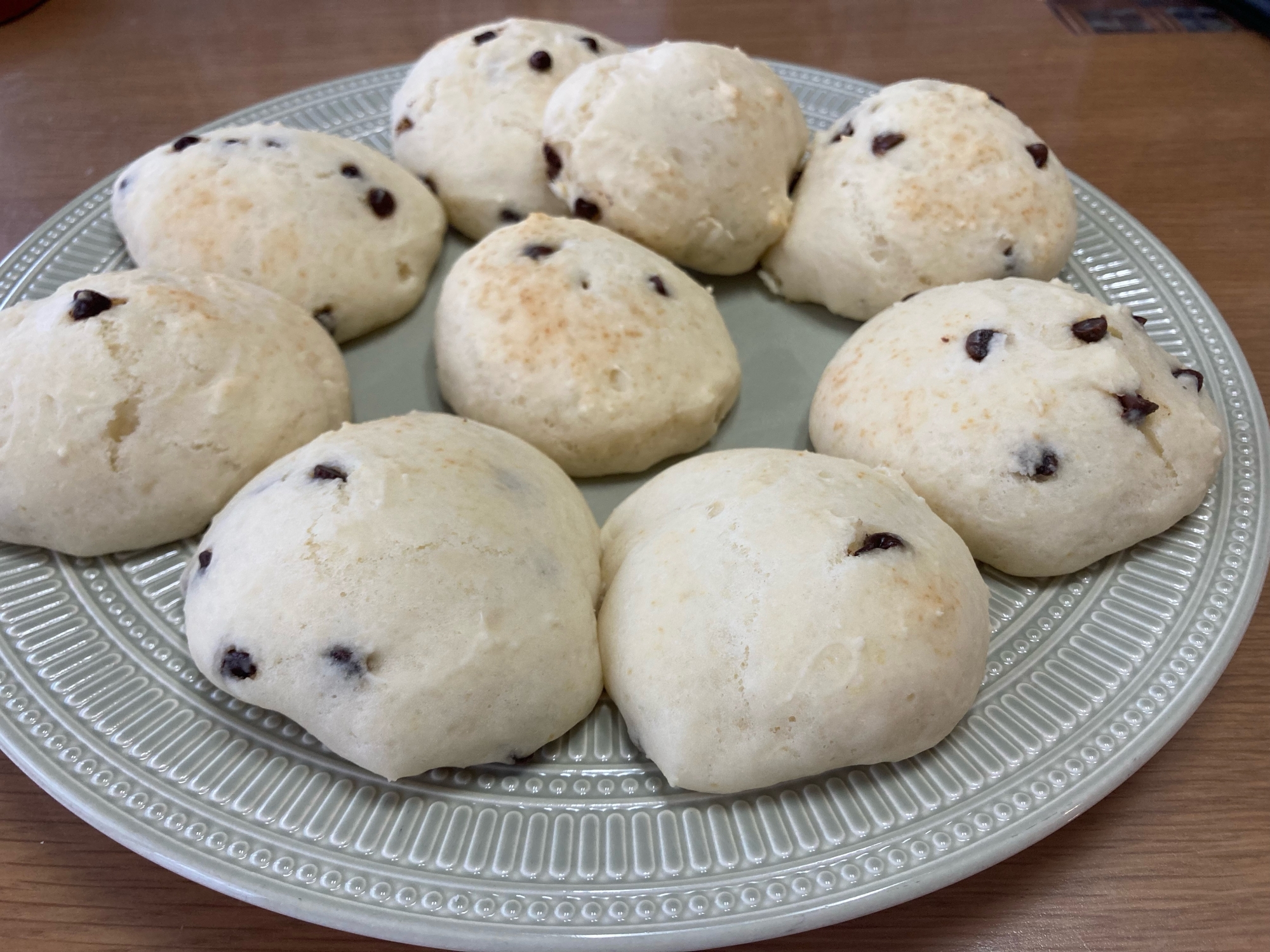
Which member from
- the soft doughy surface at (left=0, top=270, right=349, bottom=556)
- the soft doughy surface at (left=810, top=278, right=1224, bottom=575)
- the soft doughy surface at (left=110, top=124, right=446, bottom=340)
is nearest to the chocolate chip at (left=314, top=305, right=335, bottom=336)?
the soft doughy surface at (left=110, top=124, right=446, bottom=340)

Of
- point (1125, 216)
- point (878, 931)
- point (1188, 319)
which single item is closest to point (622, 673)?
point (878, 931)

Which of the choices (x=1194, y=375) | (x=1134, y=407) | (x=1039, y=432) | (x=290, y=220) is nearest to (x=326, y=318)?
(x=290, y=220)

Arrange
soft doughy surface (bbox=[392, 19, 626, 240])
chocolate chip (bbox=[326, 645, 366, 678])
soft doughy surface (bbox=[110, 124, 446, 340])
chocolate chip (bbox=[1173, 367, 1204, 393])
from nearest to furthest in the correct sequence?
chocolate chip (bbox=[326, 645, 366, 678]) → chocolate chip (bbox=[1173, 367, 1204, 393]) → soft doughy surface (bbox=[110, 124, 446, 340]) → soft doughy surface (bbox=[392, 19, 626, 240])

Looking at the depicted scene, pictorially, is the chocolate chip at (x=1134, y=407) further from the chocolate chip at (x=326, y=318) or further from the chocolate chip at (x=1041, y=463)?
the chocolate chip at (x=326, y=318)

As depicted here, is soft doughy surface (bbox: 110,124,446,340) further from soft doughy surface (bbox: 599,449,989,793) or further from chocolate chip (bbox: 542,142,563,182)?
soft doughy surface (bbox: 599,449,989,793)

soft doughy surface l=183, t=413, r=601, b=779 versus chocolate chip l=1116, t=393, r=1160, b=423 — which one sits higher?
chocolate chip l=1116, t=393, r=1160, b=423

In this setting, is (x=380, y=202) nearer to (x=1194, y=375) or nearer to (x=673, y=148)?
(x=673, y=148)
